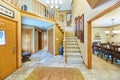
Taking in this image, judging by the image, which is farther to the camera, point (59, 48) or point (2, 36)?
point (59, 48)

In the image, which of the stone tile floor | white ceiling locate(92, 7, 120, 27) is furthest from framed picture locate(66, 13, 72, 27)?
the stone tile floor

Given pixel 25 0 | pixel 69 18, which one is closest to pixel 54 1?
pixel 25 0

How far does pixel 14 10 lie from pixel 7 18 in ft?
2.27

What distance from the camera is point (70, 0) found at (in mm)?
10828

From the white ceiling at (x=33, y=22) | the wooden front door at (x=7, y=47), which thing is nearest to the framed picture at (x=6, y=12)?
the wooden front door at (x=7, y=47)

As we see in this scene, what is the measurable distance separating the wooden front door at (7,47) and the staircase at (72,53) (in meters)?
2.89

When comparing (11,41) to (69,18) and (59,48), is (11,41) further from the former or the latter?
(69,18)

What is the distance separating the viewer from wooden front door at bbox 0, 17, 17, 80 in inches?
153

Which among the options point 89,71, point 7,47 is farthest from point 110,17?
point 7,47

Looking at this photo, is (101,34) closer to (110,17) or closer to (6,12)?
(110,17)

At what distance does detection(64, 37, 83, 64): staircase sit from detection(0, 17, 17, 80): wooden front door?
9.49ft

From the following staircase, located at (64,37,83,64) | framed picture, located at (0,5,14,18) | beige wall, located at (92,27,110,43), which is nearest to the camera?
framed picture, located at (0,5,14,18)

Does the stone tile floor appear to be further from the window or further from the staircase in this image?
the window

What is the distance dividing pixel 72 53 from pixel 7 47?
13.2 ft
